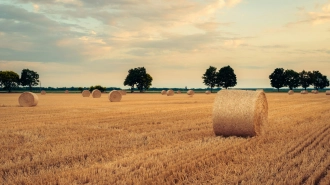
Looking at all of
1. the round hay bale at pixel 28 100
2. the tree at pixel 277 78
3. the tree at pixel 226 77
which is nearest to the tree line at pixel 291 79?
the tree at pixel 277 78

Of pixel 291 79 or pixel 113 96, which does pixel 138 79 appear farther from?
pixel 113 96

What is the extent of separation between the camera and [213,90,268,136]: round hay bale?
30.8 feet

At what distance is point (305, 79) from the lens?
119188mm

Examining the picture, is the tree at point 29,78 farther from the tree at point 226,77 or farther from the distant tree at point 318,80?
the distant tree at point 318,80

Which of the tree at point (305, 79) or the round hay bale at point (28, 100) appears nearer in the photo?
the round hay bale at point (28, 100)

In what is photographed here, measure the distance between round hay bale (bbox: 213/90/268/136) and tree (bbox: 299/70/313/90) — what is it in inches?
4630

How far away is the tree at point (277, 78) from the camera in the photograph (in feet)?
375

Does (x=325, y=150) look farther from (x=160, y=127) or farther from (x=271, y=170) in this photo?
(x=160, y=127)

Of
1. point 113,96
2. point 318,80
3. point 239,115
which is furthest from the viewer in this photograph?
point 318,80

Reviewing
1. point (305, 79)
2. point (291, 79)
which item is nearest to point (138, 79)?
point (291, 79)

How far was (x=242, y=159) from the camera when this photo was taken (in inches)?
253

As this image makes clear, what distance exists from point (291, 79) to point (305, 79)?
776 centimetres

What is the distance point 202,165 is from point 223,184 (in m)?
1.02

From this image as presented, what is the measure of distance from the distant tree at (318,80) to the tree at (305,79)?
1.77 meters
